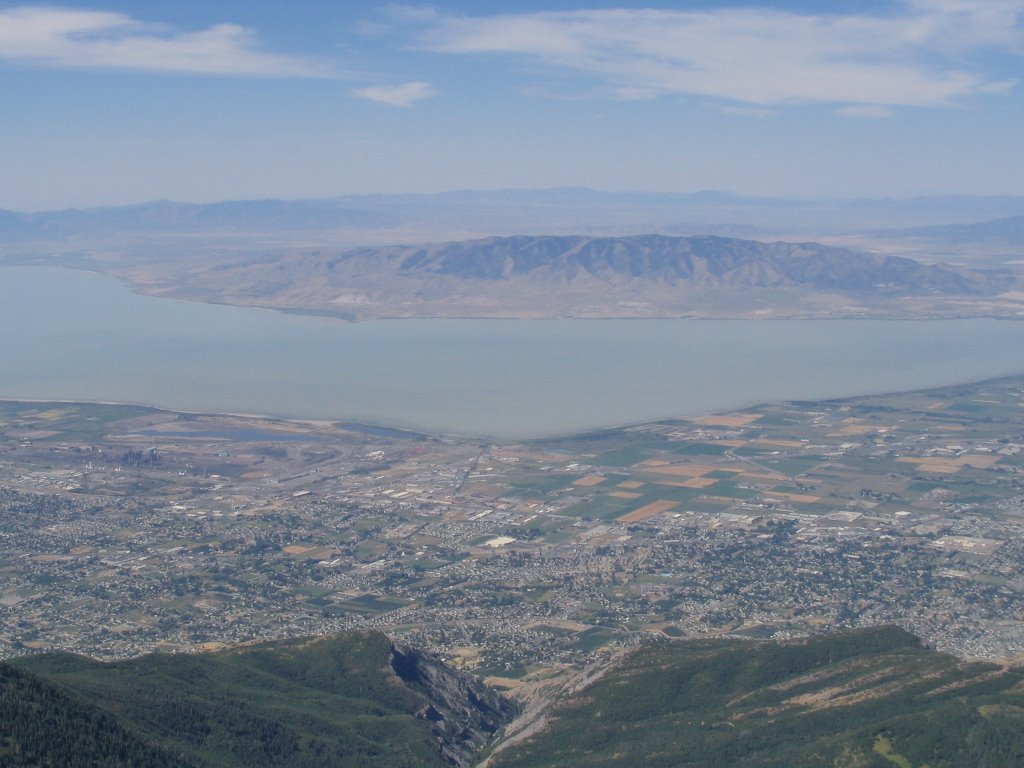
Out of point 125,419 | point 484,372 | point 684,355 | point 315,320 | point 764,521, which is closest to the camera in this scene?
point 764,521

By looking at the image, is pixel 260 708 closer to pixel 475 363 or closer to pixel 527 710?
pixel 527 710

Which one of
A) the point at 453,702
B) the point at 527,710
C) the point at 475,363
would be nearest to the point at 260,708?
the point at 453,702

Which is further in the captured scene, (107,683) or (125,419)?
(125,419)

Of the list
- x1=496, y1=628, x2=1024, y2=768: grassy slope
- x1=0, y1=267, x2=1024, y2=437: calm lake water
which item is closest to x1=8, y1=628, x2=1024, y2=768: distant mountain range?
x1=496, y1=628, x2=1024, y2=768: grassy slope

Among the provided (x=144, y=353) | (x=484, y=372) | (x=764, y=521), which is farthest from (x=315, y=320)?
(x=764, y=521)

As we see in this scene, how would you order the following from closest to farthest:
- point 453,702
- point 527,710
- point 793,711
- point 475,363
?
point 793,711 < point 453,702 < point 527,710 < point 475,363

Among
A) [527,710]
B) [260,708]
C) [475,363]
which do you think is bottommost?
[527,710]

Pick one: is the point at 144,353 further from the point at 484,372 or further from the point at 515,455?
the point at 515,455

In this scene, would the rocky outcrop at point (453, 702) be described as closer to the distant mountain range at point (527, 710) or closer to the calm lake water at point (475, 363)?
the distant mountain range at point (527, 710)
